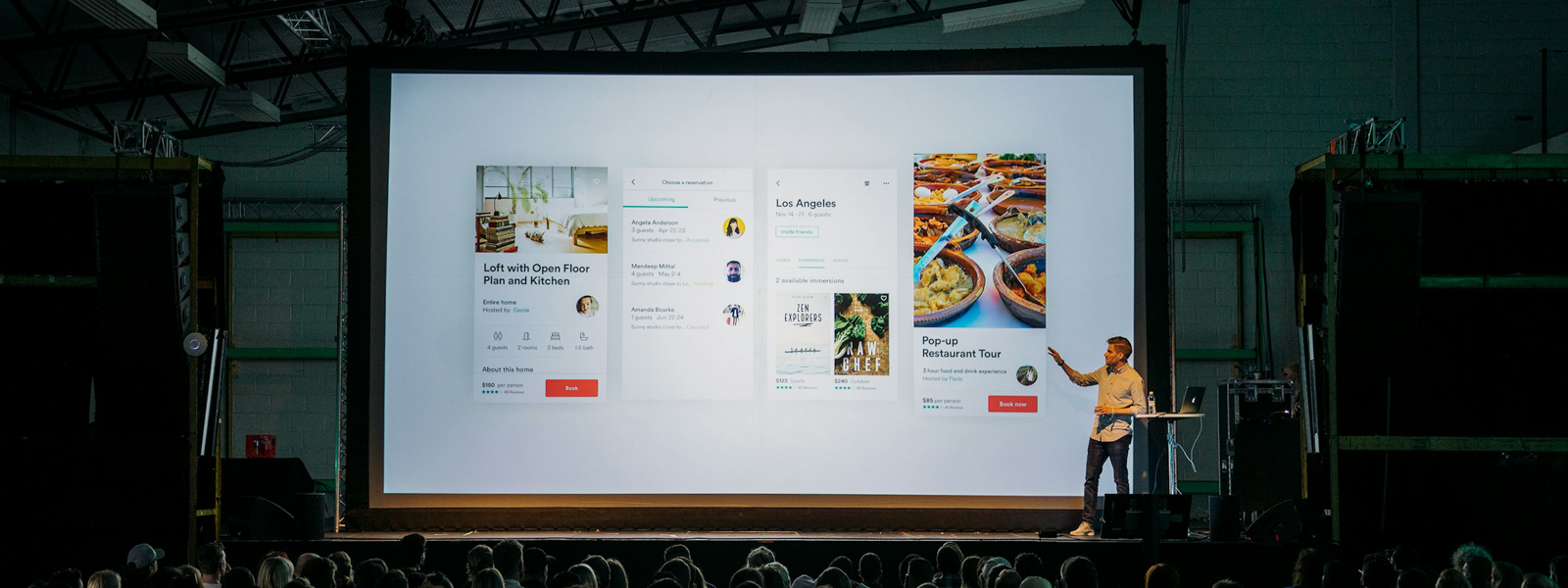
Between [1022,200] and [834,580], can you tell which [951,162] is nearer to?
[1022,200]

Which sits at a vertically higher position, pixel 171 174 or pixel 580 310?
pixel 171 174

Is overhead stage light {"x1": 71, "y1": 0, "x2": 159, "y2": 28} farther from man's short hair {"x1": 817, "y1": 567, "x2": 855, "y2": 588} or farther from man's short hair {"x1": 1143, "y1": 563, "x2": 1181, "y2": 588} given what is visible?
man's short hair {"x1": 1143, "y1": 563, "x2": 1181, "y2": 588}

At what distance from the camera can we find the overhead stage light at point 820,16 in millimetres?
10328

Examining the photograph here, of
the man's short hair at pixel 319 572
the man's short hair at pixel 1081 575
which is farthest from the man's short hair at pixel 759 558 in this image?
the man's short hair at pixel 319 572

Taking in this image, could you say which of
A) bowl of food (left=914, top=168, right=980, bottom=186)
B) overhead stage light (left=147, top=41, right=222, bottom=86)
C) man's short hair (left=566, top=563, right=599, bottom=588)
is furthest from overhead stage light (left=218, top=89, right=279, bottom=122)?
man's short hair (left=566, top=563, right=599, bottom=588)

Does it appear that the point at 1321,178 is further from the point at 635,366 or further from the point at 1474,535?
the point at 635,366

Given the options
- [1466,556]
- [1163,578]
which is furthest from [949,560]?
[1466,556]

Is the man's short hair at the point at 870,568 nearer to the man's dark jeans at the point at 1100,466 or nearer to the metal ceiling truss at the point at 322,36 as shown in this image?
the man's dark jeans at the point at 1100,466

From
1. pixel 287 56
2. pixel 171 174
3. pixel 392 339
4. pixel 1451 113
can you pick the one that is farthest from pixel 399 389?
pixel 1451 113

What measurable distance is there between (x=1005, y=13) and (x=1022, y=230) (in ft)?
14.4

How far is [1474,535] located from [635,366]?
16.2 ft

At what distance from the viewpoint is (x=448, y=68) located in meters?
7.32

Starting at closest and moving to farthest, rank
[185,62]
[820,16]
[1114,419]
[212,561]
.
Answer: [212,561], [1114,419], [185,62], [820,16]

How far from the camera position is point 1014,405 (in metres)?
7.27
